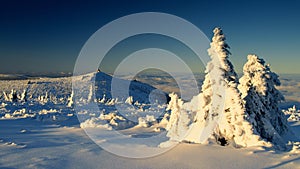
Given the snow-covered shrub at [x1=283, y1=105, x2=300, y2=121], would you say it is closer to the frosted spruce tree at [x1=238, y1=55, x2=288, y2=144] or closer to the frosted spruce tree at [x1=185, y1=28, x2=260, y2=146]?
the frosted spruce tree at [x1=238, y1=55, x2=288, y2=144]

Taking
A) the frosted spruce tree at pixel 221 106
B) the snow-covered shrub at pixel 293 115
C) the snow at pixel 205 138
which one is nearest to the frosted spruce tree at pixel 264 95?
the snow at pixel 205 138

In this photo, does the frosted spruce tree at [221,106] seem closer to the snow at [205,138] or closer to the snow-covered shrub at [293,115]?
the snow at [205,138]

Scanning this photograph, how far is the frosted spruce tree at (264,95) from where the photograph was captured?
14883 millimetres

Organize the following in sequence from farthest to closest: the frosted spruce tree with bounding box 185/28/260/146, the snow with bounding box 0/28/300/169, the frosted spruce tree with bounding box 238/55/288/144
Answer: the frosted spruce tree with bounding box 238/55/288/144
the frosted spruce tree with bounding box 185/28/260/146
the snow with bounding box 0/28/300/169

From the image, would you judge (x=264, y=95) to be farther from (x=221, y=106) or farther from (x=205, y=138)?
(x=205, y=138)

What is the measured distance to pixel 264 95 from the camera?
16594 mm

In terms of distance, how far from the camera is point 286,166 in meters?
8.40

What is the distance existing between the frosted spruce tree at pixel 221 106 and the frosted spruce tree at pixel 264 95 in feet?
6.25

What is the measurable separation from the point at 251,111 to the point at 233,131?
2.54m

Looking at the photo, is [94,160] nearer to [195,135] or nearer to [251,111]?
[195,135]

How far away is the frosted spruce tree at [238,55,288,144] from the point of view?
14.9m

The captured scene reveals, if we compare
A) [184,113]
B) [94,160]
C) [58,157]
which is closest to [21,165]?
[58,157]

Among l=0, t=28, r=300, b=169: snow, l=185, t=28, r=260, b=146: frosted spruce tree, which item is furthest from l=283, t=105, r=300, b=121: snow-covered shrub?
l=185, t=28, r=260, b=146: frosted spruce tree

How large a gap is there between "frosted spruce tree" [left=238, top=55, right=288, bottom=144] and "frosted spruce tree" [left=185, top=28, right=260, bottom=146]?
6.25ft
